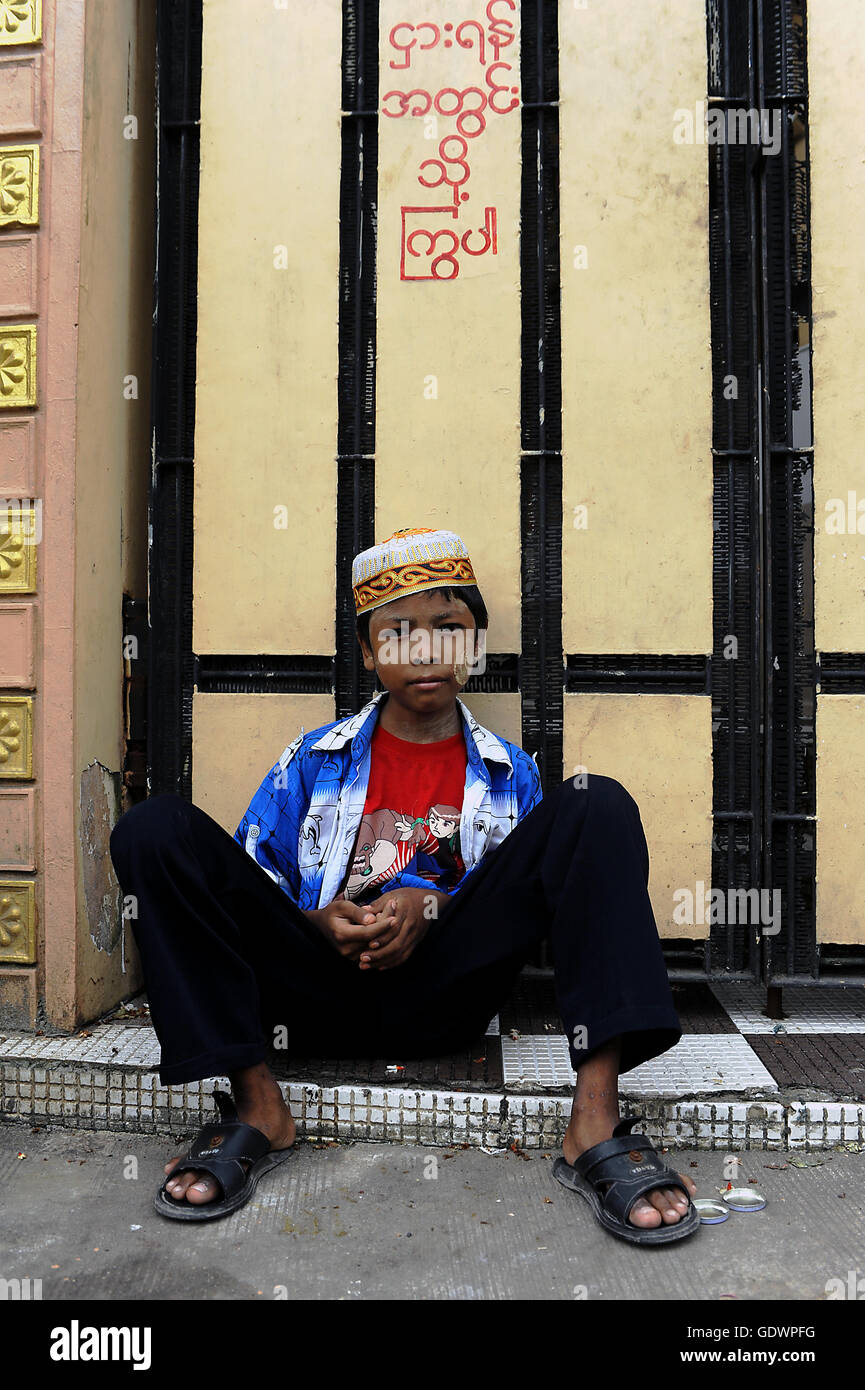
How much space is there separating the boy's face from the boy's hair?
0.06 ft

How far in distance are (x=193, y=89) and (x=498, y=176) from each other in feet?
3.11

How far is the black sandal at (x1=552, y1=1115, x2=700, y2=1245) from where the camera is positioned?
1.77 meters

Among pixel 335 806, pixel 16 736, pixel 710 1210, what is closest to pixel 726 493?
pixel 335 806

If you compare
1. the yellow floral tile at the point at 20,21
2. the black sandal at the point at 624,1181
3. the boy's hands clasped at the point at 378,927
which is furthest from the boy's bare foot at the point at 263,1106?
the yellow floral tile at the point at 20,21

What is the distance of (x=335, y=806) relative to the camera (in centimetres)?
247

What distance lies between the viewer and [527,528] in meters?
2.82

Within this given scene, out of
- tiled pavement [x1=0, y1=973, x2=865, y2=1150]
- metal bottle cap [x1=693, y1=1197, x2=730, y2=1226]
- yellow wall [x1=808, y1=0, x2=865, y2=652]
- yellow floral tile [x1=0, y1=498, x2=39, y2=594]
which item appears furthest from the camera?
yellow wall [x1=808, y1=0, x2=865, y2=652]

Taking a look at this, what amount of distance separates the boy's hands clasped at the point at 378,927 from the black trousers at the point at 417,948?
0.05m

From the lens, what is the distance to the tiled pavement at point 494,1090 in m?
2.18

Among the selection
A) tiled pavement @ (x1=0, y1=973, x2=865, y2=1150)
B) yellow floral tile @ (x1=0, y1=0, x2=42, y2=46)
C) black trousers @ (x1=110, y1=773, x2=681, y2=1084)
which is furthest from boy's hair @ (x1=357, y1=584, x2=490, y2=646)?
yellow floral tile @ (x1=0, y1=0, x2=42, y2=46)

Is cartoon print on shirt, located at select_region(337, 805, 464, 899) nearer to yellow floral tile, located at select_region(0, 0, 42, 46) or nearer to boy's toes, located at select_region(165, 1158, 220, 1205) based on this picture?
boy's toes, located at select_region(165, 1158, 220, 1205)

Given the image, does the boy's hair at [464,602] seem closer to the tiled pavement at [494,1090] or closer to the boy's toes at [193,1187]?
the tiled pavement at [494,1090]

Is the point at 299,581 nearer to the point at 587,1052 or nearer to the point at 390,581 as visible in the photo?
the point at 390,581
